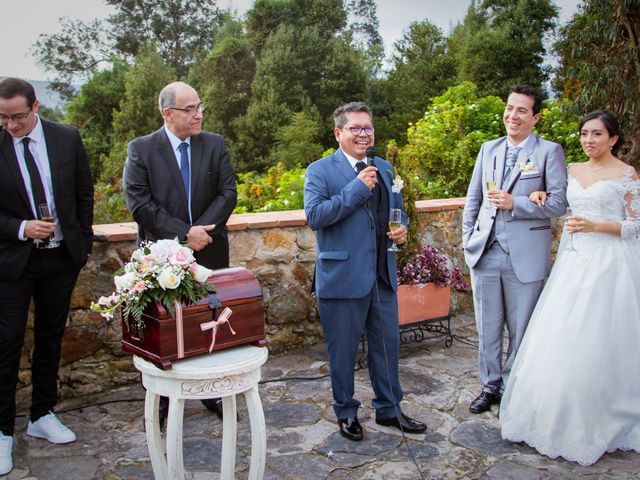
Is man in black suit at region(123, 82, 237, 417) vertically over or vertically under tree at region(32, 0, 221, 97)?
under

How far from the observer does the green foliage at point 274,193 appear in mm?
7371

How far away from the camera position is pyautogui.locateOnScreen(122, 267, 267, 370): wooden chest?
262 centimetres

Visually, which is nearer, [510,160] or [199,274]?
[199,274]

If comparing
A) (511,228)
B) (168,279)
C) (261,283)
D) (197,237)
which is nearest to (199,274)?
(168,279)

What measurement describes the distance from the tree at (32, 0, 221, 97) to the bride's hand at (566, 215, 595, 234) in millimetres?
29759

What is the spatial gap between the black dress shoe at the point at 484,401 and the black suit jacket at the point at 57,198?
8.63 ft

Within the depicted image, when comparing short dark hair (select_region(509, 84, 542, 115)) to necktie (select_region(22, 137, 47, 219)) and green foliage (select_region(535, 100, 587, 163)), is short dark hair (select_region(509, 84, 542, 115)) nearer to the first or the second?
necktie (select_region(22, 137, 47, 219))

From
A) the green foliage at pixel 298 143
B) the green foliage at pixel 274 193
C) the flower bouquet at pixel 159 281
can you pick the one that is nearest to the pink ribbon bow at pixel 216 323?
the flower bouquet at pixel 159 281

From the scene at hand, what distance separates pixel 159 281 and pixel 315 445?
1.52m

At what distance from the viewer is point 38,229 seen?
334 centimetres

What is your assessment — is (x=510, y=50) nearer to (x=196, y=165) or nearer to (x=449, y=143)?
(x=449, y=143)

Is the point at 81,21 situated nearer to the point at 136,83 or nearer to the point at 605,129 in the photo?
the point at 136,83

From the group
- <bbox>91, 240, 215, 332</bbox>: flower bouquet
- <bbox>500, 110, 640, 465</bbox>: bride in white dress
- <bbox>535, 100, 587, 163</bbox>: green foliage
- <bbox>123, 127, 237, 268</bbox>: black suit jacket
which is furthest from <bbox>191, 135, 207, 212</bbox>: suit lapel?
<bbox>535, 100, 587, 163</bbox>: green foliage

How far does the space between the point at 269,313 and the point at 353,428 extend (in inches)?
66.8
